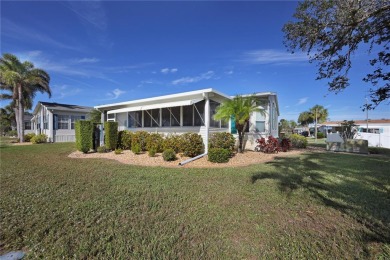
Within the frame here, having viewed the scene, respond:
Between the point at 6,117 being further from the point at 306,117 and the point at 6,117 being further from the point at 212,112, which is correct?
the point at 306,117

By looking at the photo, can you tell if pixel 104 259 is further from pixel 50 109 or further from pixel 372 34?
pixel 50 109

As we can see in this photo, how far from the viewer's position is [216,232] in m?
3.07

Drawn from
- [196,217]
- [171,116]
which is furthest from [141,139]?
[196,217]

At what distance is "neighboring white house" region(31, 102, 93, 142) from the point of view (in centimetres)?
2258

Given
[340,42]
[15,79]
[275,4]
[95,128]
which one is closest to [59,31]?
[95,128]

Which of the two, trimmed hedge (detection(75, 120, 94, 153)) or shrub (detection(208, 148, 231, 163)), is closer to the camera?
shrub (detection(208, 148, 231, 163))

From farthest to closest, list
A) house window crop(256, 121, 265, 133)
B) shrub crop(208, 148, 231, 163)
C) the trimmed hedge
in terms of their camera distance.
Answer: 1. house window crop(256, 121, 265, 133)
2. the trimmed hedge
3. shrub crop(208, 148, 231, 163)

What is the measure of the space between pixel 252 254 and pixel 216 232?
0.66 metres

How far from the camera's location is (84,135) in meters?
12.4

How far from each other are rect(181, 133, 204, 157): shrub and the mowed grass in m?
3.81

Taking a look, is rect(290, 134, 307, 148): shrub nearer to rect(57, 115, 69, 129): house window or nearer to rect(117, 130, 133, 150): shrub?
rect(117, 130, 133, 150): shrub

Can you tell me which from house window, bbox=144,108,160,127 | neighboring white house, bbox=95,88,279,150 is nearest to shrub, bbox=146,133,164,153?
neighboring white house, bbox=95,88,279,150

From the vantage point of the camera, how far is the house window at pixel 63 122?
23450mm

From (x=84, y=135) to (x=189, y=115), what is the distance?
7069 millimetres
